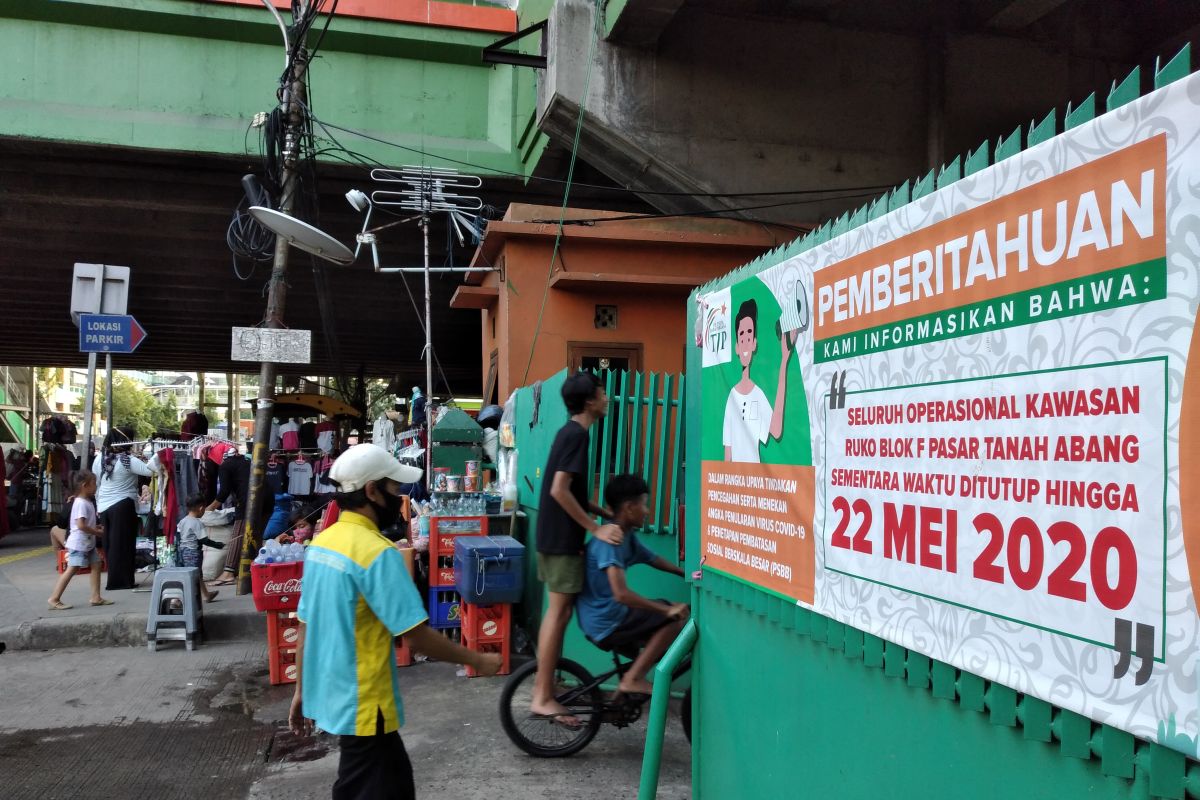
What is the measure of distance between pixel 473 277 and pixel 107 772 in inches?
391

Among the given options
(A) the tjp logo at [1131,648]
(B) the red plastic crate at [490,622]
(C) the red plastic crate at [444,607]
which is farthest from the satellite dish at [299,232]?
(A) the tjp logo at [1131,648]

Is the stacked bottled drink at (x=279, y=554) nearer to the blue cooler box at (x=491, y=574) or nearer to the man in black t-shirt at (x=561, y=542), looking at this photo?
the blue cooler box at (x=491, y=574)

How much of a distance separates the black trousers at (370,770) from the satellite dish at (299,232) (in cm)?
709

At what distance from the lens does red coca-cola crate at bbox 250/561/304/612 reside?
686 centimetres

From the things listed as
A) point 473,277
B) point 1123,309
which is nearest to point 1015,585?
point 1123,309

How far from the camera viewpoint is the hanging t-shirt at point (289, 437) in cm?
1986

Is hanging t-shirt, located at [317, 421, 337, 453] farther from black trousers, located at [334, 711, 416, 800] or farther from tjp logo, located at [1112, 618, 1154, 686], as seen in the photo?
tjp logo, located at [1112, 618, 1154, 686]

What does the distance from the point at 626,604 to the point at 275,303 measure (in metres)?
7.69

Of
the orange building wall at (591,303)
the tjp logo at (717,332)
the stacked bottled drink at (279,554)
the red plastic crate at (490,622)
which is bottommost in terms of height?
the red plastic crate at (490,622)

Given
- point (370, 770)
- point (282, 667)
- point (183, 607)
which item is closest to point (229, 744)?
point (282, 667)

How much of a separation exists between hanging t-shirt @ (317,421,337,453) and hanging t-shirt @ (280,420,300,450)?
0.52 m

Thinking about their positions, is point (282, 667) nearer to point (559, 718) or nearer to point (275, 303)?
point (559, 718)

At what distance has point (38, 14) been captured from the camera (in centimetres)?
1317

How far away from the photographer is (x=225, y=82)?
13.6 meters
